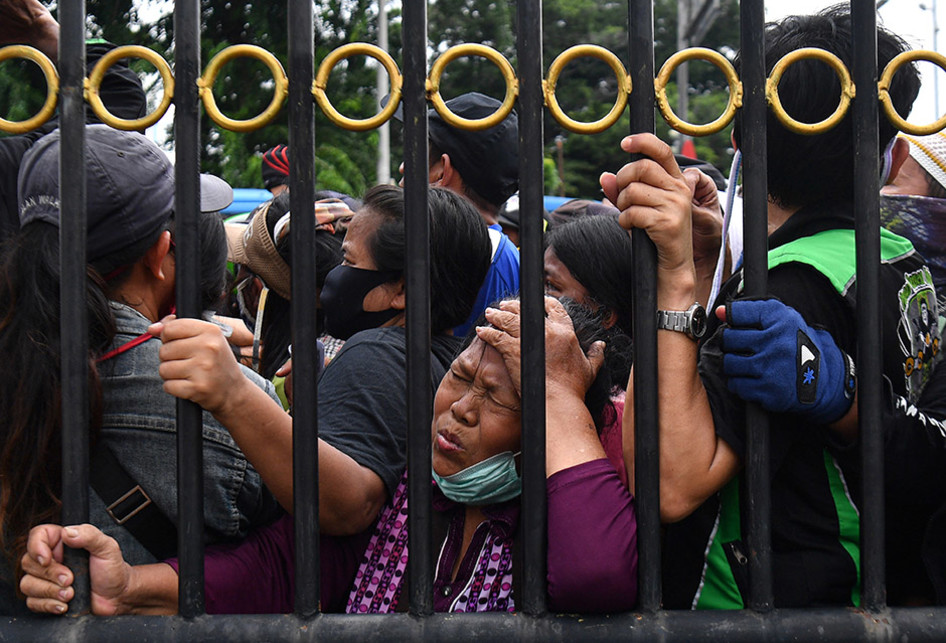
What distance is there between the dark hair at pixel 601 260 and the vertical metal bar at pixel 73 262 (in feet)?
5.12

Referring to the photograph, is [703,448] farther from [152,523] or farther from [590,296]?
[590,296]

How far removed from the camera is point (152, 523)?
63.3 inches

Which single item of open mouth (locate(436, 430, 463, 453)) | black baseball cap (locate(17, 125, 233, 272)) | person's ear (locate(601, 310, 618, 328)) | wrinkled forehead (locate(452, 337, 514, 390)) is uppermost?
black baseball cap (locate(17, 125, 233, 272))

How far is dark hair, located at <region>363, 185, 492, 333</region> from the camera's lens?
7.78ft

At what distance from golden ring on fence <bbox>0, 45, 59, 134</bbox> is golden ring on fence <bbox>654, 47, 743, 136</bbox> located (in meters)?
0.82

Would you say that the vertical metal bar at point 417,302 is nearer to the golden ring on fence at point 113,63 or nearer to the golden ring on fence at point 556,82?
the golden ring on fence at point 556,82

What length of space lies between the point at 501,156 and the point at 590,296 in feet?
2.68

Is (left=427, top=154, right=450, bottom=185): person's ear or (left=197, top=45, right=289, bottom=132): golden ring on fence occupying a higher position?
(left=427, top=154, right=450, bottom=185): person's ear

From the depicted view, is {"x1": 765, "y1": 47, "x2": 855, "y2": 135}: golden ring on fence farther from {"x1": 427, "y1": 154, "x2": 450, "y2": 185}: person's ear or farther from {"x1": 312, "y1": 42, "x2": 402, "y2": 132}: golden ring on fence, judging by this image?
{"x1": 427, "y1": 154, "x2": 450, "y2": 185}: person's ear

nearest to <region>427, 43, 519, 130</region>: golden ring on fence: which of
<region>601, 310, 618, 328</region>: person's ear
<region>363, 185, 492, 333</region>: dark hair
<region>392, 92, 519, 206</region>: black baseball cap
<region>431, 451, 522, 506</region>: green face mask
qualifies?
<region>431, 451, 522, 506</region>: green face mask

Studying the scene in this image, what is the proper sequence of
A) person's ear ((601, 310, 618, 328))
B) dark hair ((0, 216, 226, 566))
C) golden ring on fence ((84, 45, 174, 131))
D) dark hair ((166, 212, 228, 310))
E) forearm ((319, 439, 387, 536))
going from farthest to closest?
1. person's ear ((601, 310, 618, 328))
2. dark hair ((166, 212, 228, 310))
3. forearm ((319, 439, 387, 536))
4. dark hair ((0, 216, 226, 566))
5. golden ring on fence ((84, 45, 174, 131))

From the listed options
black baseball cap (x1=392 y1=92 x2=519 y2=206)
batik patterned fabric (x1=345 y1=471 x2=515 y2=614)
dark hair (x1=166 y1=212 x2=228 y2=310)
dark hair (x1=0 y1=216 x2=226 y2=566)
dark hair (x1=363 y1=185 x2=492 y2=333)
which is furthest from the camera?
black baseball cap (x1=392 y1=92 x2=519 y2=206)

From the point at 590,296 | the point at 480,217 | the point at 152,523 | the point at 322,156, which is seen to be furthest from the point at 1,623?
the point at 322,156

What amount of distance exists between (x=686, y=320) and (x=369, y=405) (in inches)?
28.4
